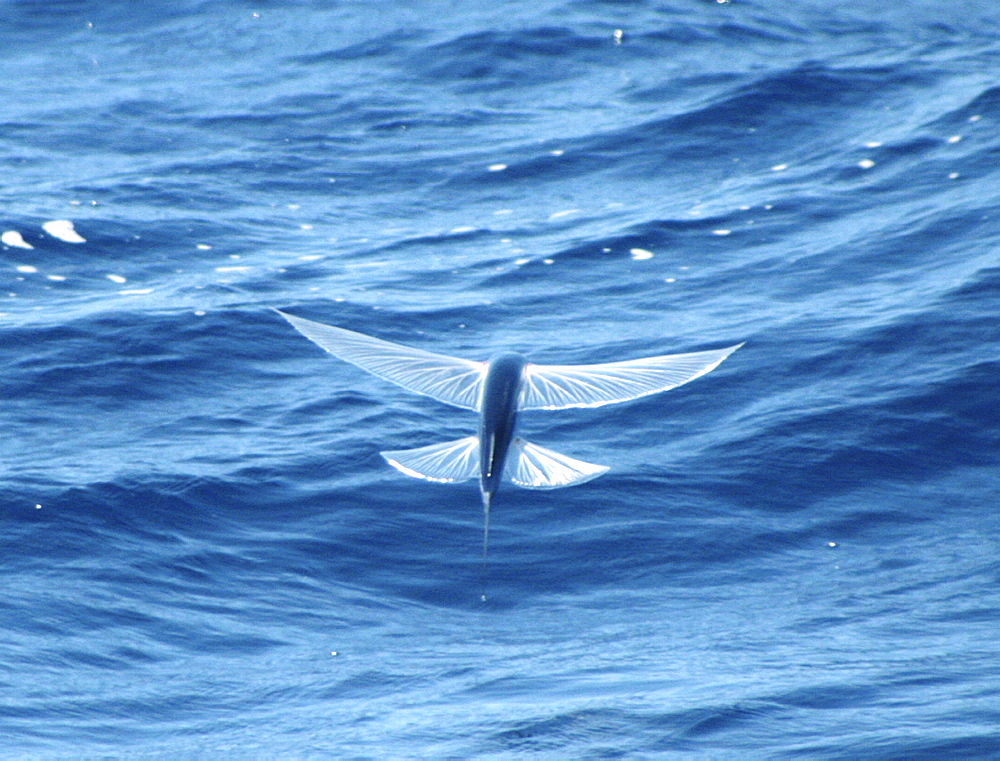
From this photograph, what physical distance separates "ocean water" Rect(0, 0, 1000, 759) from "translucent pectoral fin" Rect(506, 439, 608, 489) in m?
1.04

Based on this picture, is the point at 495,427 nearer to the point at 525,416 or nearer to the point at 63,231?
the point at 525,416

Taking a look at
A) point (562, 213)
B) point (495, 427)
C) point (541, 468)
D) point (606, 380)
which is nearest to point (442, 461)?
point (495, 427)

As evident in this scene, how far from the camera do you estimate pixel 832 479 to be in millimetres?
8938

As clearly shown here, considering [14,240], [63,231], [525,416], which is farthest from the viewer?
[63,231]

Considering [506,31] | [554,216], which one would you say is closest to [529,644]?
[554,216]

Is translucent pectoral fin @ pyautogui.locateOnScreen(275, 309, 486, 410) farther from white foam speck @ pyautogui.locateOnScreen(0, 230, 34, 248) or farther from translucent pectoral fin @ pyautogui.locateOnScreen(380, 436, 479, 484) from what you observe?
white foam speck @ pyautogui.locateOnScreen(0, 230, 34, 248)

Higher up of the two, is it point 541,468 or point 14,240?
point 14,240

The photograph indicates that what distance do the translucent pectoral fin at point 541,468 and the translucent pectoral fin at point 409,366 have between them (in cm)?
32

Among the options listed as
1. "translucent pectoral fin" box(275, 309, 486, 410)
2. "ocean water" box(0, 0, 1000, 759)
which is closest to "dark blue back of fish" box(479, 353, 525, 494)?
"translucent pectoral fin" box(275, 309, 486, 410)

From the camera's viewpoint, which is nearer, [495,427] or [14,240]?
[495,427]

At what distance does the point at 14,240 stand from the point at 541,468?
8183mm

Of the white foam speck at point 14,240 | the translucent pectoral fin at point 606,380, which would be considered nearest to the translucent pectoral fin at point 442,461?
the translucent pectoral fin at point 606,380

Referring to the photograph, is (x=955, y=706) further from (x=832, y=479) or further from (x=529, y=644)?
(x=832, y=479)

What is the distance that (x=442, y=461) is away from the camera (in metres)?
6.30
